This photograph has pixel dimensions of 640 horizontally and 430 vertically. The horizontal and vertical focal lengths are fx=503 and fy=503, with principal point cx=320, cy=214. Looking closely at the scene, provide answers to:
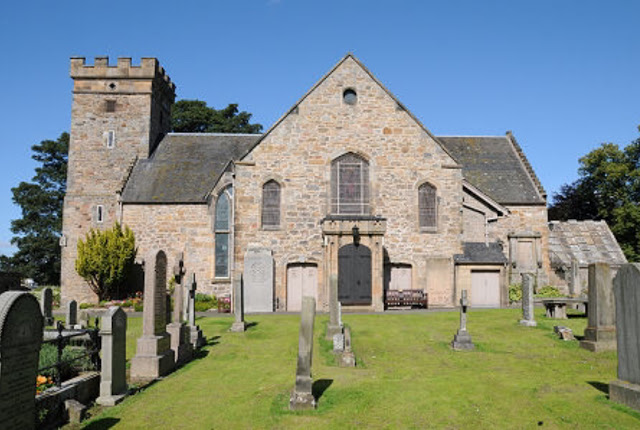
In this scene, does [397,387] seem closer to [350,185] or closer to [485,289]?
[350,185]

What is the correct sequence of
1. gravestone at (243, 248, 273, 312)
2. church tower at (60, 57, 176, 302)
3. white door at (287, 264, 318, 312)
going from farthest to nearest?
church tower at (60, 57, 176, 302) < white door at (287, 264, 318, 312) < gravestone at (243, 248, 273, 312)

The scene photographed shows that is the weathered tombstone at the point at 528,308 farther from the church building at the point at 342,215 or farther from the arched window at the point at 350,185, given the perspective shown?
the arched window at the point at 350,185

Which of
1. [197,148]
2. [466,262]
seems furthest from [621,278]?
[197,148]

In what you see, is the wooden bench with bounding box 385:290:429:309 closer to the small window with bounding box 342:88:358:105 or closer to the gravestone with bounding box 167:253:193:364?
the small window with bounding box 342:88:358:105

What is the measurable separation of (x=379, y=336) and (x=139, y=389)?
795 centimetres

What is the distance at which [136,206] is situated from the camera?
28969 millimetres

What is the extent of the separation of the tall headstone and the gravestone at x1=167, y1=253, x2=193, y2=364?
8971 millimetres

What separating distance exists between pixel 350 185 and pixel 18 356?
20.2 metres

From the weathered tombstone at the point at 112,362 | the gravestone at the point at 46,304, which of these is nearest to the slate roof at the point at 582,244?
the gravestone at the point at 46,304

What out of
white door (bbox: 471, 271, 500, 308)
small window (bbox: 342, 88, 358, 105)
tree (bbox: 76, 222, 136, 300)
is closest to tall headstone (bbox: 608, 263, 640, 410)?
white door (bbox: 471, 271, 500, 308)

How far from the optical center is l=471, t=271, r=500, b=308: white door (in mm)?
25109

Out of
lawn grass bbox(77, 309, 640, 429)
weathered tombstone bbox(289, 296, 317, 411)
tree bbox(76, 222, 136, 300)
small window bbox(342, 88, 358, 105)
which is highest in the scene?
small window bbox(342, 88, 358, 105)

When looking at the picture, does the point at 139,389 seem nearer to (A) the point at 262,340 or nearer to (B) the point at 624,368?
(A) the point at 262,340

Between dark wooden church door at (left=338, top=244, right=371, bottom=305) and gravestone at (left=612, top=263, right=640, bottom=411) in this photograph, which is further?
dark wooden church door at (left=338, top=244, right=371, bottom=305)
